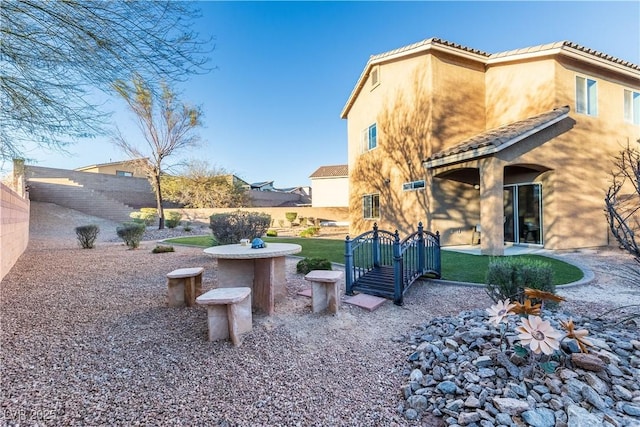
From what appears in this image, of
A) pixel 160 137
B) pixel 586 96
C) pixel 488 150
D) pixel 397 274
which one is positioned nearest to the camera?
pixel 397 274

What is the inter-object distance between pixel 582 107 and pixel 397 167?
6984mm

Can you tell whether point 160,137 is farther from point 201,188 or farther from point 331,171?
point 331,171

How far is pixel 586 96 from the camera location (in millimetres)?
10867

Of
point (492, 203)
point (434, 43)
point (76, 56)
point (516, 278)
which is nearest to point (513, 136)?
point (492, 203)

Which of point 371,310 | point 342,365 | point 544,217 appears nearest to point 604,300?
point 371,310

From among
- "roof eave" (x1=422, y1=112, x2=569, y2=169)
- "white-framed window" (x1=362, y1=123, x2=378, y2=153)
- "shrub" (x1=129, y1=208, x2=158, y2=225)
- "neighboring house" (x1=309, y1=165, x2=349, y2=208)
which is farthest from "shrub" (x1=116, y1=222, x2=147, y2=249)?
"neighboring house" (x1=309, y1=165, x2=349, y2=208)

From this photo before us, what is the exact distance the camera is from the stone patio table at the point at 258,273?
4410 mm

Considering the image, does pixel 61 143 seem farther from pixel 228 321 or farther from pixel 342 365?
pixel 342 365

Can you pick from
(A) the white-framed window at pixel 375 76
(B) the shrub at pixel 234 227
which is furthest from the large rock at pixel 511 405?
(A) the white-framed window at pixel 375 76

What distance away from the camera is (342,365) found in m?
3.14

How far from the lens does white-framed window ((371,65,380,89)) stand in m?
13.4

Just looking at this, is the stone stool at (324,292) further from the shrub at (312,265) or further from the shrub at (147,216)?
the shrub at (147,216)

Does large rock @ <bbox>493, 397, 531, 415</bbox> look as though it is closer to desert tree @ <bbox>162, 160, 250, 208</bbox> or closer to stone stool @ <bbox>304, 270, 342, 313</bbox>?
stone stool @ <bbox>304, 270, 342, 313</bbox>

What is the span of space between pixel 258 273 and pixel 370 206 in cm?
1082
